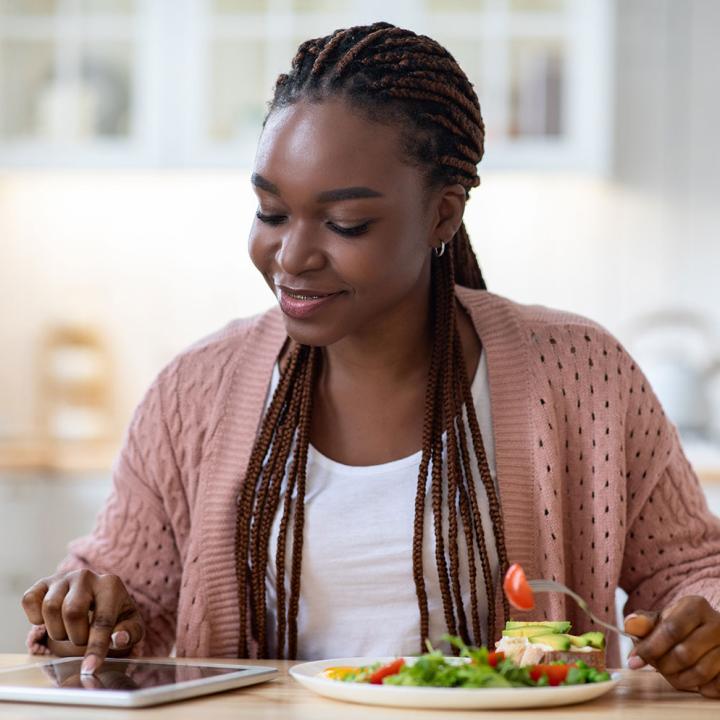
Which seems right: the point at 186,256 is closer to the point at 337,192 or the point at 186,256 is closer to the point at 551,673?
Result: the point at 337,192

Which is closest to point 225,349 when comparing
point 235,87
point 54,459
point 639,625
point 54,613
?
point 54,613

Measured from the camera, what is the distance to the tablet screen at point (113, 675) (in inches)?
43.6

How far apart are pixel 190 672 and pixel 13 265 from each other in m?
2.76

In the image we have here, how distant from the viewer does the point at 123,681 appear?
1.12m

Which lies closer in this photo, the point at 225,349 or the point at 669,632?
the point at 669,632

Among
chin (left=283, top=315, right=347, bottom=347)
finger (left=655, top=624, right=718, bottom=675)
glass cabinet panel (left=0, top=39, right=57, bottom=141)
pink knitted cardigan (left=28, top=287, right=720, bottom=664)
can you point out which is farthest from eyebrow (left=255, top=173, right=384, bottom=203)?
glass cabinet panel (left=0, top=39, right=57, bottom=141)

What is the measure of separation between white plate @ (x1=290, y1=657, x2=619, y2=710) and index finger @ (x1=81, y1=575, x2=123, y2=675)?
293 millimetres

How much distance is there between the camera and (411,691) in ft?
3.33

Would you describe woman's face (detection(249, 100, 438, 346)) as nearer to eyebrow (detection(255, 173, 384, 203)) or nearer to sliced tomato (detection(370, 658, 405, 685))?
eyebrow (detection(255, 173, 384, 203))

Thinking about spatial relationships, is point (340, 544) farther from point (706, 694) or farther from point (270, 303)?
point (270, 303)

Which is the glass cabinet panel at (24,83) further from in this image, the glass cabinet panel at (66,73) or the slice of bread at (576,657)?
the slice of bread at (576,657)

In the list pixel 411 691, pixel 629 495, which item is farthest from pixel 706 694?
pixel 629 495

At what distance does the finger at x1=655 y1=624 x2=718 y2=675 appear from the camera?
115 cm

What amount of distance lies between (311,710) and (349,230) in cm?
49
